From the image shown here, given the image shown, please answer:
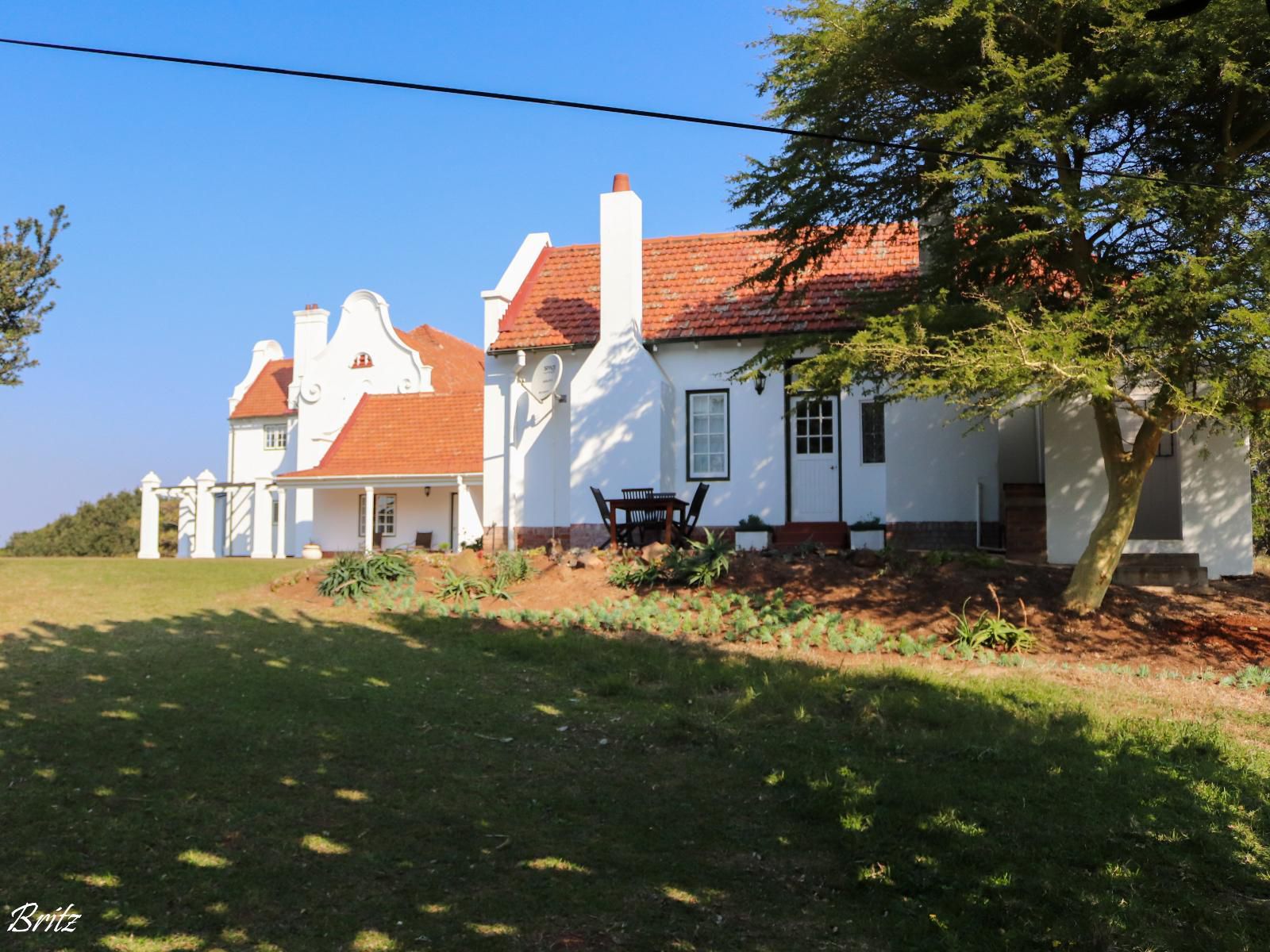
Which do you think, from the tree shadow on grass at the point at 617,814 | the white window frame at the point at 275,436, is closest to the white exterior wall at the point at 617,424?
the tree shadow on grass at the point at 617,814

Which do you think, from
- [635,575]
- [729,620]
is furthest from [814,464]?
[729,620]

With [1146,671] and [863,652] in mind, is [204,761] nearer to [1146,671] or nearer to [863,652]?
[863,652]

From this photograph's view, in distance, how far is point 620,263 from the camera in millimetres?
19641

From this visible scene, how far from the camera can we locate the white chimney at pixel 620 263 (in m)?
19.6

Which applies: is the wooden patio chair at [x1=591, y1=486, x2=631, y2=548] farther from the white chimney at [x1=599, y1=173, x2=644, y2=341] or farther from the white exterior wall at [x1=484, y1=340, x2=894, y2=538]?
the white chimney at [x1=599, y1=173, x2=644, y2=341]

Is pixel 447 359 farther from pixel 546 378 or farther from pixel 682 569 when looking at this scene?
pixel 682 569

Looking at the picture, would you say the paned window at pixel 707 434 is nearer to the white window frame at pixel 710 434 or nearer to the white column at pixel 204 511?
the white window frame at pixel 710 434

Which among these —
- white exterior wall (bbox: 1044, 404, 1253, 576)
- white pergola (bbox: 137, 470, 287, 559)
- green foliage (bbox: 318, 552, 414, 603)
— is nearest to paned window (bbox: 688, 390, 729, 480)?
white exterior wall (bbox: 1044, 404, 1253, 576)

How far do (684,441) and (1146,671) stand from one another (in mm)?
10584

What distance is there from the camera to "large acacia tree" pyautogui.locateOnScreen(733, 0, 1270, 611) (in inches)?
428

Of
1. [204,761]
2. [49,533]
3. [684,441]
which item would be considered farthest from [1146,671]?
[49,533]

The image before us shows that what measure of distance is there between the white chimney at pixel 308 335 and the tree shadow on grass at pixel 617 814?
25826 millimetres

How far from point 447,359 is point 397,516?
298 inches

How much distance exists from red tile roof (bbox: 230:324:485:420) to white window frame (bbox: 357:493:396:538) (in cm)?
405
